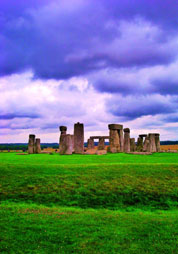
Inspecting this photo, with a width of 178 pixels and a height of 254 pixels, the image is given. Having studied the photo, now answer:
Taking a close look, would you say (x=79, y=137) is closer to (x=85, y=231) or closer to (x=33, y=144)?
(x=33, y=144)

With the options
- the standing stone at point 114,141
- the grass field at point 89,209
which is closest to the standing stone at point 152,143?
the standing stone at point 114,141

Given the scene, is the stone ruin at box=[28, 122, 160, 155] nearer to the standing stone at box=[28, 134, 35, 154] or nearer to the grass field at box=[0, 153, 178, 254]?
the standing stone at box=[28, 134, 35, 154]

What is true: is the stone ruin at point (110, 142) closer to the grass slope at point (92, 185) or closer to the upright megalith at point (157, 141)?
the upright megalith at point (157, 141)

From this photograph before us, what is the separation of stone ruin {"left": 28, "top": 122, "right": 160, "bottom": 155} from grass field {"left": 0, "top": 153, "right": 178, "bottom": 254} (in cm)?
1109

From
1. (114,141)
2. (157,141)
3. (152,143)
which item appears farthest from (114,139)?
(157,141)

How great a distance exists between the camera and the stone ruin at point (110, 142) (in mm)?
25672

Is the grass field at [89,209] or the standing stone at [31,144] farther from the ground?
the standing stone at [31,144]

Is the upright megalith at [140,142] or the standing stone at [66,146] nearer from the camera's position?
the standing stone at [66,146]

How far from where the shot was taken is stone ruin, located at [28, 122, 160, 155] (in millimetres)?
25672

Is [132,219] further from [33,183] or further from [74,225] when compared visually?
[33,183]

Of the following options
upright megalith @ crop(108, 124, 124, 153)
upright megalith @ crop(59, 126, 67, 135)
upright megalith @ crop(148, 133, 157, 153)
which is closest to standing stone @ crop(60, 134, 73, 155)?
upright megalith @ crop(59, 126, 67, 135)

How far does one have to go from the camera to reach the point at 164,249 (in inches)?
241

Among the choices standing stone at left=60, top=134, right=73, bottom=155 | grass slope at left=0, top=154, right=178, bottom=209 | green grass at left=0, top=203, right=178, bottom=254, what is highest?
standing stone at left=60, top=134, right=73, bottom=155

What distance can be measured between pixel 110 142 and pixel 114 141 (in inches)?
23.7
